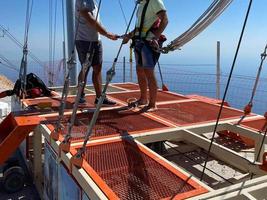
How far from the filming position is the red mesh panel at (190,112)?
15.3 feet

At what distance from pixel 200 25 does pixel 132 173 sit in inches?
86.9

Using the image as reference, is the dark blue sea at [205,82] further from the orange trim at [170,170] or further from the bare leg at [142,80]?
the orange trim at [170,170]

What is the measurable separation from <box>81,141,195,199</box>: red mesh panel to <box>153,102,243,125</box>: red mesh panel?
1311mm

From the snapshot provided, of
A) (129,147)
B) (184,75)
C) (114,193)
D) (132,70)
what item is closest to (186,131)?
(129,147)

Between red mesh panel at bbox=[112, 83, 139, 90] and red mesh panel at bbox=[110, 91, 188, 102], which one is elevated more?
red mesh panel at bbox=[110, 91, 188, 102]

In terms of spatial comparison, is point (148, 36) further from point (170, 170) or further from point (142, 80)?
point (170, 170)

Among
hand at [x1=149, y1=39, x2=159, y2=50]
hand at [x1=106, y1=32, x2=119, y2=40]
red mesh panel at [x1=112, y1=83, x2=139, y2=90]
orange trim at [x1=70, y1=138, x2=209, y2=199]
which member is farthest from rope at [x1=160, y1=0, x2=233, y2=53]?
red mesh panel at [x1=112, y1=83, x2=139, y2=90]

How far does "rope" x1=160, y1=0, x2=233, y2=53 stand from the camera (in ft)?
12.3

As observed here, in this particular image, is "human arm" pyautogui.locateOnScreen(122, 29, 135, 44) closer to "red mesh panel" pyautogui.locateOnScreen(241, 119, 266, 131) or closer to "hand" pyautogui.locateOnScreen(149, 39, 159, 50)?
"hand" pyautogui.locateOnScreen(149, 39, 159, 50)

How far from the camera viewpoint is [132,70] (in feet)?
30.4

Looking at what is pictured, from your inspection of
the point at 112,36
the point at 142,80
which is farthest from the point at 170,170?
the point at 112,36

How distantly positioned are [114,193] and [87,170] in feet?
1.43

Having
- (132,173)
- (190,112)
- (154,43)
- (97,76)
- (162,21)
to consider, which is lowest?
(132,173)

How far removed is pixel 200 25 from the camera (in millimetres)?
4277
